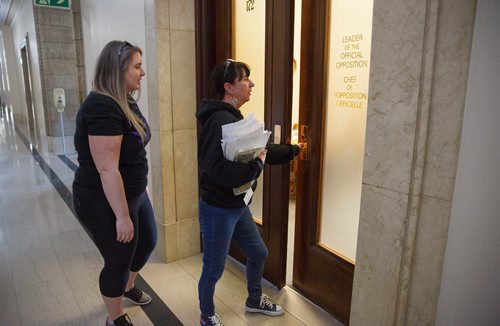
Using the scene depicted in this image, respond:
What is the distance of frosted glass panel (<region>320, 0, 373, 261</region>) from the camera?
6.98 ft

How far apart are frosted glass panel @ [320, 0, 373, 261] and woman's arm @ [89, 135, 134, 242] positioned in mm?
1276

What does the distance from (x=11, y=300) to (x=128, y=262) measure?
1.28 m

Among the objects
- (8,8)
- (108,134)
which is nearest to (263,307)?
(108,134)

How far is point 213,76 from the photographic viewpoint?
1.89m

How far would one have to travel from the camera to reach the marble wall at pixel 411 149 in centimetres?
133

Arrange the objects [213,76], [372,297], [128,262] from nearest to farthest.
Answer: [372,297], [213,76], [128,262]

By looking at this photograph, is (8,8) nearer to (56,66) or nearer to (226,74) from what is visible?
(56,66)

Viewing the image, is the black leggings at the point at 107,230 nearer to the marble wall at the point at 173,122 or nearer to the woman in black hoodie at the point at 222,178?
the woman in black hoodie at the point at 222,178

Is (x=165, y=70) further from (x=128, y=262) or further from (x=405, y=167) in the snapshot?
(x=405, y=167)

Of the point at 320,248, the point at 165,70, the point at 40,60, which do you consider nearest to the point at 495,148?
the point at 320,248

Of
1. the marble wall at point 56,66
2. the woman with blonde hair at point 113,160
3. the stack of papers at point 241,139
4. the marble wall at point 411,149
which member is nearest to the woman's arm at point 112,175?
the woman with blonde hair at point 113,160

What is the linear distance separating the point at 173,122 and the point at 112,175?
50.0 inches

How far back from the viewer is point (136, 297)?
259 centimetres

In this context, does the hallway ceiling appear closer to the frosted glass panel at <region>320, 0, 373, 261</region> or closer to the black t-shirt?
the black t-shirt
